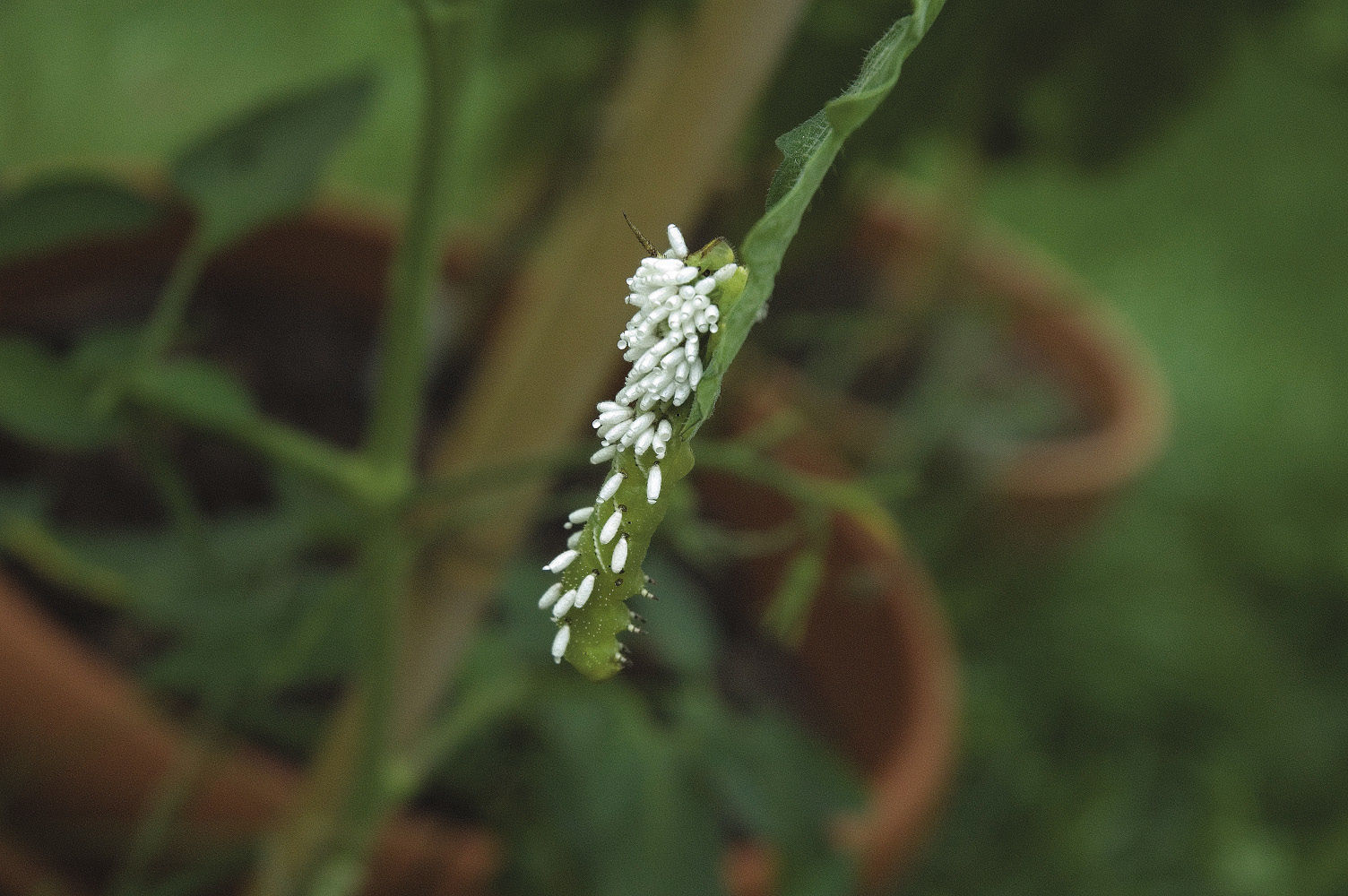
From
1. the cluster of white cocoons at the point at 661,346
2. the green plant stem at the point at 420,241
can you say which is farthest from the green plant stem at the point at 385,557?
the cluster of white cocoons at the point at 661,346

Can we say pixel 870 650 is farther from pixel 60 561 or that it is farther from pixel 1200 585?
pixel 1200 585

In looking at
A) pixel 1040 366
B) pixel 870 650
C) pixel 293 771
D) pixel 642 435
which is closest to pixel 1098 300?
pixel 1040 366

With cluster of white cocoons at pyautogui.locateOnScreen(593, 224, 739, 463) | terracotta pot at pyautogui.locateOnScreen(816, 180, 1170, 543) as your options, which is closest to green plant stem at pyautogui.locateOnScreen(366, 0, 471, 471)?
cluster of white cocoons at pyautogui.locateOnScreen(593, 224, 739, 463)

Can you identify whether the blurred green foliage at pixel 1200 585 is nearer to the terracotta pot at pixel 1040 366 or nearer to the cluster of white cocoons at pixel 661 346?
the terracotta pot at pixel 1040 366

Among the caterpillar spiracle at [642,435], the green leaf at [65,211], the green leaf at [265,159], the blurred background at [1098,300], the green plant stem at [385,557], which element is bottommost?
the caterpillar spiracle at [642,435]

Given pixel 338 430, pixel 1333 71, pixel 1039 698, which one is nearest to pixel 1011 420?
pixel 1039 698

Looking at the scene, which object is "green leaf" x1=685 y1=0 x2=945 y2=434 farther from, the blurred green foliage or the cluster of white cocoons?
the blurred green foliage
